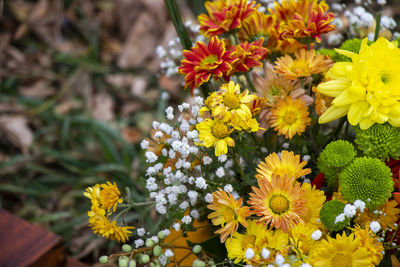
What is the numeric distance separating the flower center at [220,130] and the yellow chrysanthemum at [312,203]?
6.0 inches

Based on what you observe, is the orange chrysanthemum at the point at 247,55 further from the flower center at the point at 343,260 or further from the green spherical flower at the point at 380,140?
the flower center at the point at 343,260

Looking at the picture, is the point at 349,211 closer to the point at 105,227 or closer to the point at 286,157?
the point at 286,157

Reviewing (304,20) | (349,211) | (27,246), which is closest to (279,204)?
(349,211)

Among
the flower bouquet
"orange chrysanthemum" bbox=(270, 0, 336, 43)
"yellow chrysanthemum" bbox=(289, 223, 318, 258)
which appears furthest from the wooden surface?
"orange chrysanthemum" bbox=(270, 0, 336, 43)

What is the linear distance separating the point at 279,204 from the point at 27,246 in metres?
0.56

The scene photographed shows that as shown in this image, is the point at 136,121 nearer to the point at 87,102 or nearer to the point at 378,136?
the point at 87,102

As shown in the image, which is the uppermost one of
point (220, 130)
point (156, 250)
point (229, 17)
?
point (229, 17)

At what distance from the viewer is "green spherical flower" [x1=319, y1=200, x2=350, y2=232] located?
23.8 inches

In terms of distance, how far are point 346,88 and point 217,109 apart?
0.20m

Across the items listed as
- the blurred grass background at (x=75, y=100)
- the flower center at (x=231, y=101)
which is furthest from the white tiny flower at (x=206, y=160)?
the blurred grass background at (x=75, y=100)

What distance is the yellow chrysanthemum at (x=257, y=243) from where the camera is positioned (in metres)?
0.61

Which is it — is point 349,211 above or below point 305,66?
below

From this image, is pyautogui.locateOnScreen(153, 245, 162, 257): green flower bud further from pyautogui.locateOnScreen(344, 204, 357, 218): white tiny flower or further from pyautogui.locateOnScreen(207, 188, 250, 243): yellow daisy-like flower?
pyautogui.locateOnScreen(344, 204, 357, 218): white tiny flower

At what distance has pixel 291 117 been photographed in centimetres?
70
